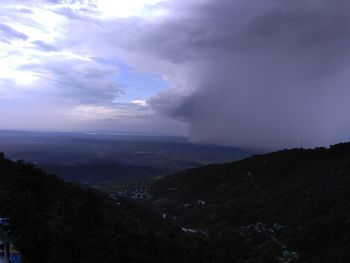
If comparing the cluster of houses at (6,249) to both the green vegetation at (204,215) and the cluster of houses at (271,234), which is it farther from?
the cluster of houses at (271,234)

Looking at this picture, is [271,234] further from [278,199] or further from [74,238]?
[74,238]

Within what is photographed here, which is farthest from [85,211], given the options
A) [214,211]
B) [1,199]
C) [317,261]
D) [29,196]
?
[214,211]

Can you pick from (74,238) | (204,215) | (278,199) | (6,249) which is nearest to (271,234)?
(278,199)

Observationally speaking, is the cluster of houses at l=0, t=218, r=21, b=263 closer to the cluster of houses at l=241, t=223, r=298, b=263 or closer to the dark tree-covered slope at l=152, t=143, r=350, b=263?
the dark tree-covered slope at l=152, t=143, r=350, b=263

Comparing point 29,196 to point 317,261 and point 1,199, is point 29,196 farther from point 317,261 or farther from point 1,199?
point 317,261

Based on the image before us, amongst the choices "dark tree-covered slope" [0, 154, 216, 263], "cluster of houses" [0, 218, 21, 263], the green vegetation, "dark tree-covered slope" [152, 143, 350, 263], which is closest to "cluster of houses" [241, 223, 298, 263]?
the green vegetation
